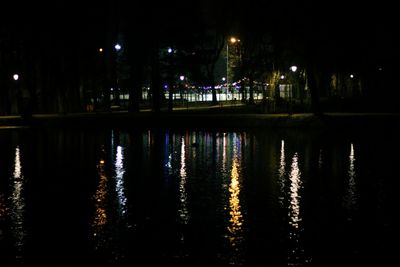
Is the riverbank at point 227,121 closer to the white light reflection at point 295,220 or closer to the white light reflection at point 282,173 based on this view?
the white light reflection at point 282,173

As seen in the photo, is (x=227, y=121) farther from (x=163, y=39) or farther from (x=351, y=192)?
(x=351, y=192)

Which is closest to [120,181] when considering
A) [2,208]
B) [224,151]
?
[2,208]

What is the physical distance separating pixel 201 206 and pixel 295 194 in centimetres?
293

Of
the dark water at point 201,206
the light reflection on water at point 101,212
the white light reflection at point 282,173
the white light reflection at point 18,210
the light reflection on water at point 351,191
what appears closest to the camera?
the dark water at point 201,206

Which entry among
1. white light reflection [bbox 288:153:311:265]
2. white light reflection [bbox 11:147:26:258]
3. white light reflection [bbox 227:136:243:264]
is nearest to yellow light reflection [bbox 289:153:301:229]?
white light reflection [bbox 288:153:311:265]

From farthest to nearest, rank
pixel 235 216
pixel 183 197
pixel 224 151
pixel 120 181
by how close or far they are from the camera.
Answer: pixel 224 151 → pixel 120 181 → pixel 183 197 → pixel 235 216

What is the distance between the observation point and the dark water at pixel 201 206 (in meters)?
11.6

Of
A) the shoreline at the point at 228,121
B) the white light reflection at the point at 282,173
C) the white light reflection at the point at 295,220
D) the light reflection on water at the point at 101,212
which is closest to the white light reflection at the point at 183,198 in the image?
the light reflection on water at the point at 101,212

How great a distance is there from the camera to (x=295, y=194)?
17.2 m

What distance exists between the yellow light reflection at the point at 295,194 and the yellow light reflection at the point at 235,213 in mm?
1144

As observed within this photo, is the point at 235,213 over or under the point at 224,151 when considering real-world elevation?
under

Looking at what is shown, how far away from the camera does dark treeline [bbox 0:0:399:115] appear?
155ft

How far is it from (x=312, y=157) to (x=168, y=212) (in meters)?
11.7

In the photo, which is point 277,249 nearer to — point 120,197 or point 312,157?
point 120,197
